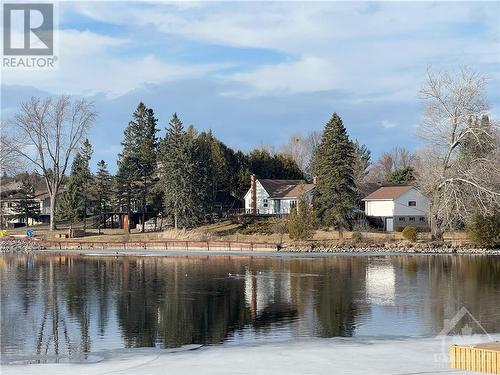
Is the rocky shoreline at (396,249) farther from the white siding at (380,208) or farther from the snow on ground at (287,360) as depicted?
the snow on ground at (287,360)

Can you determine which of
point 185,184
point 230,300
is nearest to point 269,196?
point 185,184

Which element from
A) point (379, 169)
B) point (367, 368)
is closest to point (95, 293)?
point (367, 368)

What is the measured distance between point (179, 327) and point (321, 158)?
154ft

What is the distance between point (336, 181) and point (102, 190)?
2989 cm

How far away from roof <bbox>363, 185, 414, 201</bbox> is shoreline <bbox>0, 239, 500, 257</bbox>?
47.4 ft

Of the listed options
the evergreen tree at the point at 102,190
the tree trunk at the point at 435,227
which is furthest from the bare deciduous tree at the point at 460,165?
the evergreen tree at the point at 102,190

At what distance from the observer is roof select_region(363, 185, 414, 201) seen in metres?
76.5

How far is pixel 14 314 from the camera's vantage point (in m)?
29.7

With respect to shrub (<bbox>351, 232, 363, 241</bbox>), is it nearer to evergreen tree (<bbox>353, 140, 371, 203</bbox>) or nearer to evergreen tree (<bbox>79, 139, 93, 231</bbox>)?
evergreen tree (<bbox>353, 140, 371, 203</bbox>)

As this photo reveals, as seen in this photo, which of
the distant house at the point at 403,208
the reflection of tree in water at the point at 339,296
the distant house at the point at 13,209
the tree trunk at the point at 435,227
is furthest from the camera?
the distant house at the point at 13,209


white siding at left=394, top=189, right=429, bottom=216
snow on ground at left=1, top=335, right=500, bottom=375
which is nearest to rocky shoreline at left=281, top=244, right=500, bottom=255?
white siding at left=394, top=189, right=429, bottom=216

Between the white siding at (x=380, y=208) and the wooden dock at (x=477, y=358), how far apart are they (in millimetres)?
59629

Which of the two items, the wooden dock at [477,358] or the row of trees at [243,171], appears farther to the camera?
the row of trees at [243,171]

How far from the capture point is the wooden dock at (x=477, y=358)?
1634 centimetres
